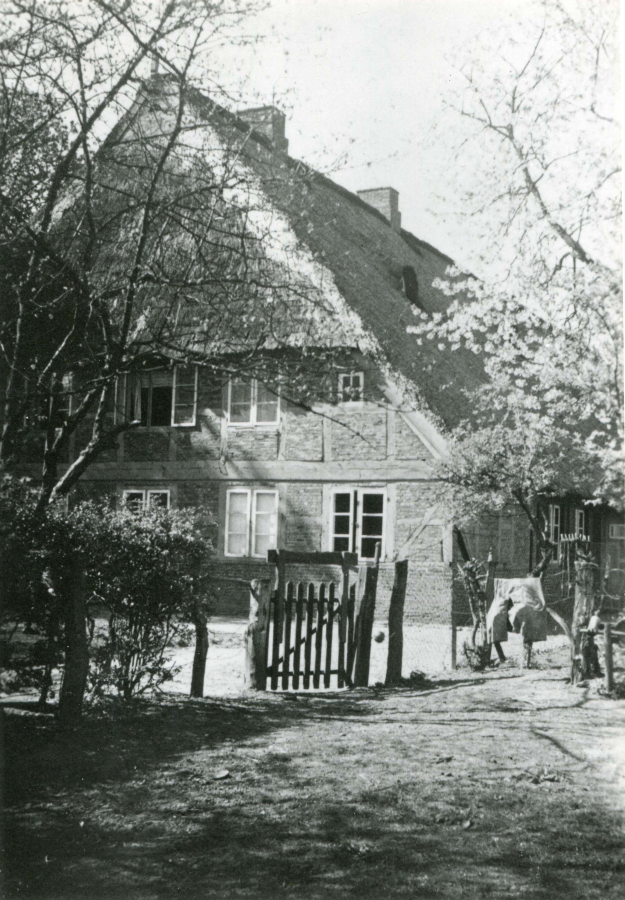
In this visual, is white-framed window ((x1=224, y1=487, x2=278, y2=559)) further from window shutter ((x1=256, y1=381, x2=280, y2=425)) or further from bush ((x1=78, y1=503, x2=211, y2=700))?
bush ((x1=78, y1=503, x2=211, y2=700))

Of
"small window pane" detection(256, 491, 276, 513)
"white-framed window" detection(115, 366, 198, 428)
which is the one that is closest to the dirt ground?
"small window pane" detection(256, 491, 276, 513)

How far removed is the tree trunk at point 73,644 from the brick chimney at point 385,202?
2124cm

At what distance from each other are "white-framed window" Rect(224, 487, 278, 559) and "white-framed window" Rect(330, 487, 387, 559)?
1378mm

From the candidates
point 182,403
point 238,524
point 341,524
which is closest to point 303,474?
point 341,524

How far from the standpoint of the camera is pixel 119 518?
707cm

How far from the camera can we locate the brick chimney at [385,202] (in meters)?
25.9

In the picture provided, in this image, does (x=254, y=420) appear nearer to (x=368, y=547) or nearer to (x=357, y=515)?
(x=357, y=515)

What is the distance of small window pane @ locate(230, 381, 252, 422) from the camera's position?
19.2 m

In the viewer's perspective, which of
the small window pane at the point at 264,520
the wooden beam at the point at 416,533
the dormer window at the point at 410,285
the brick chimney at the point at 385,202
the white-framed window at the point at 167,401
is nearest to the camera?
the wooden beam at the point at 416,533

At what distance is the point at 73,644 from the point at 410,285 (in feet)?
57.3

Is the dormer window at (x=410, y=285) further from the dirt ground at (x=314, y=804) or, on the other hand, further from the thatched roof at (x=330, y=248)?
the dirt ground at (x=314, y=804)

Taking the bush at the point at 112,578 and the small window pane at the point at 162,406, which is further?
the small window pane at the point at 162,406

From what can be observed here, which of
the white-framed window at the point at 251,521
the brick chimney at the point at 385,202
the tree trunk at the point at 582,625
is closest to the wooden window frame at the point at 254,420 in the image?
the white-framed window at the point at 251,521

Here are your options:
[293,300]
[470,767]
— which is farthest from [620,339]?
[470,767]
